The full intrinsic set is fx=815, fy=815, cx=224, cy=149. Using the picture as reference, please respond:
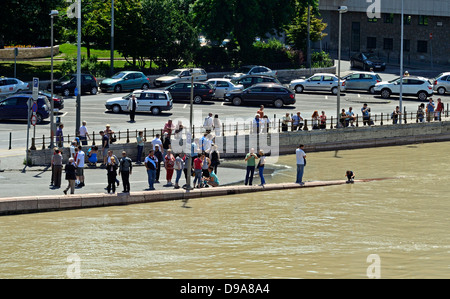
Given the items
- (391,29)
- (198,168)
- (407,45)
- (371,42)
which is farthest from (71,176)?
(371,42)

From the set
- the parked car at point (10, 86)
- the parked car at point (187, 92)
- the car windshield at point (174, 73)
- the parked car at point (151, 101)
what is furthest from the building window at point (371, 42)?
the parked car at point (10, 86)

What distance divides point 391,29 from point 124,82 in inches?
1299

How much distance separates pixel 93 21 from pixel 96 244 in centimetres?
3736

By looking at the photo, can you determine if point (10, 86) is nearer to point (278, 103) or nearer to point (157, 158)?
point (278, 103)

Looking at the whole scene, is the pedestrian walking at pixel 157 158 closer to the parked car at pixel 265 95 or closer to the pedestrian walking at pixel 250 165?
the pedestrian walking at pixel 250 165

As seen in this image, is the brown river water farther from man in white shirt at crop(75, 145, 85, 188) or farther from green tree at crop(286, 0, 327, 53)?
green tree at crop(286, 0, 327, 53)

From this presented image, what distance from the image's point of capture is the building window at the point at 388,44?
75.3 m

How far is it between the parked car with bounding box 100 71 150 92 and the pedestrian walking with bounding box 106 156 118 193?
934 inches

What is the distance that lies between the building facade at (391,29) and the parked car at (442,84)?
15.6 metres

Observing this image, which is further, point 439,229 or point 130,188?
point 130,188
